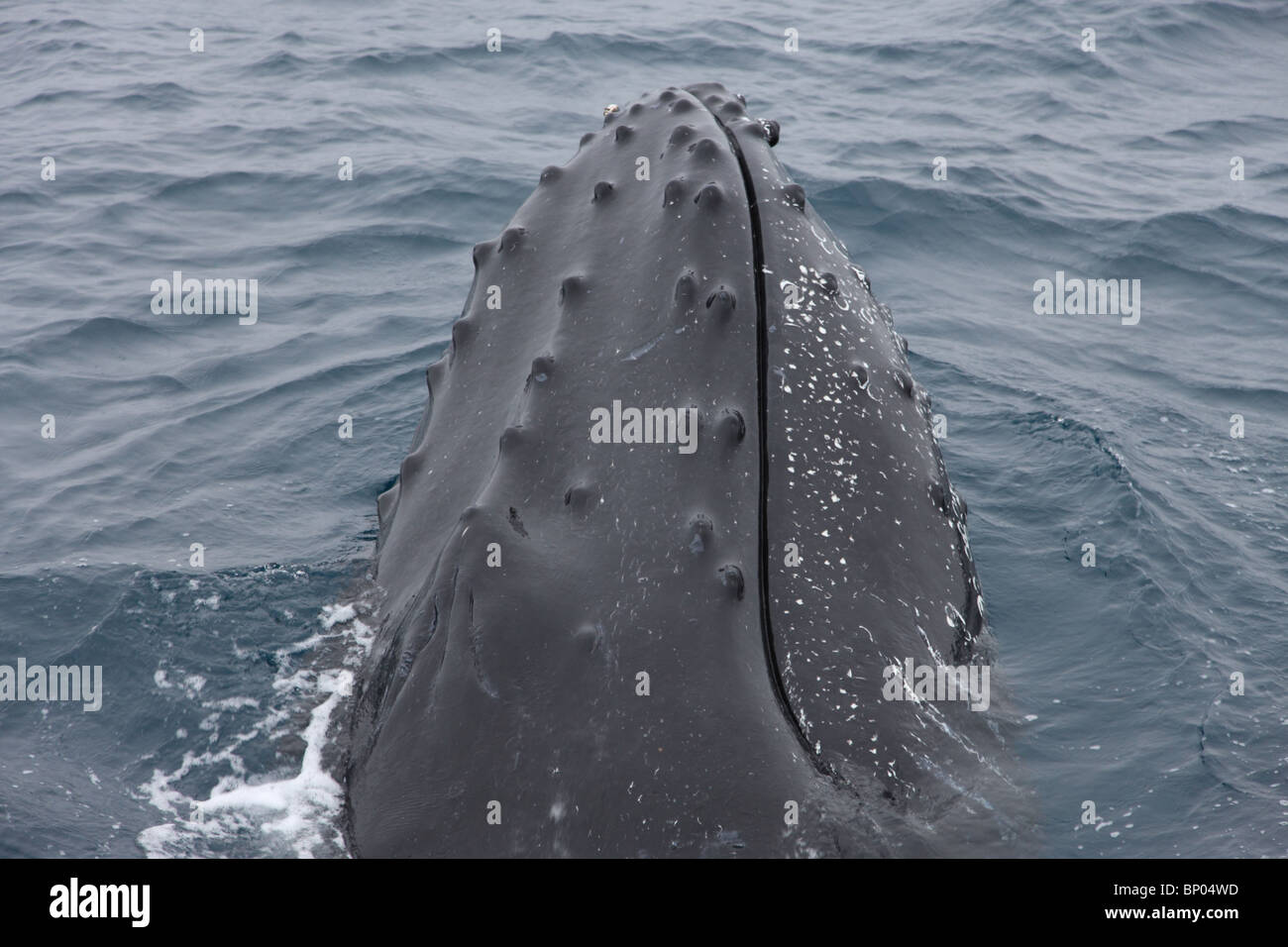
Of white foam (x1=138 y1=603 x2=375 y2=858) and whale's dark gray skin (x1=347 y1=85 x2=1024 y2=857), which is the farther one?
white foam (x1=138 y1=603 x2=375 y2=858)

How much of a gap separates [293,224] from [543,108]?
6191 mm

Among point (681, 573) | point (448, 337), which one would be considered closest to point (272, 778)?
point (681, 573)

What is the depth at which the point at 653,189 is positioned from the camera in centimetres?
597

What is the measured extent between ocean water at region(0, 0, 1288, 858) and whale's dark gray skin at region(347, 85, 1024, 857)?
85 cm

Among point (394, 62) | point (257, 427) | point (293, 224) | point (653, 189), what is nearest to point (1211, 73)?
point (394, 62)

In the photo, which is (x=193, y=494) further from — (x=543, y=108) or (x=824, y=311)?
(x=543, y=108)

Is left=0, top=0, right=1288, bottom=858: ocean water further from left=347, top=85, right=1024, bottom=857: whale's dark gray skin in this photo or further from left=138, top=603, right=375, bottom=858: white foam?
left=347, top=85, right=1024, bottom=857: whale's dark gray skin

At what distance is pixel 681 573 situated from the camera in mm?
4648

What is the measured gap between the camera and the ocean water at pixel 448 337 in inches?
288

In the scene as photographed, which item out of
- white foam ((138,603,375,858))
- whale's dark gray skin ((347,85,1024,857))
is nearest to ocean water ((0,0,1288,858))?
white foam ((138,603,375,858))

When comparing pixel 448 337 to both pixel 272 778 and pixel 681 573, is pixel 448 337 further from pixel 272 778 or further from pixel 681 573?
pixel 681 573

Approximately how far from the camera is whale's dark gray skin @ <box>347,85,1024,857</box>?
171 inches

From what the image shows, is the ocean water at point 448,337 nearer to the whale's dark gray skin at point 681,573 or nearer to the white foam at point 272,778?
the white foam at point 272,778

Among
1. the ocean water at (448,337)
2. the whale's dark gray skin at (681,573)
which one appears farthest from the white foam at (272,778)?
the whale's dark gray skin at (681,573)
